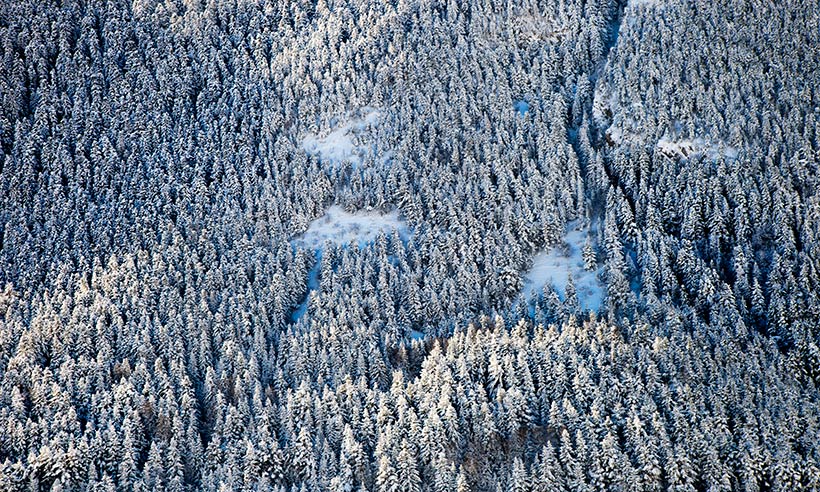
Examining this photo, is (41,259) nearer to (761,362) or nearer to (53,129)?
(53,129)

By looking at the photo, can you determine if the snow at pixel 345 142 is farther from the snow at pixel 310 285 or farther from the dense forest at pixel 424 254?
the snow at pixel 310 285

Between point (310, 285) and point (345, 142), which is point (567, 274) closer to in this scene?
point (310, 285)

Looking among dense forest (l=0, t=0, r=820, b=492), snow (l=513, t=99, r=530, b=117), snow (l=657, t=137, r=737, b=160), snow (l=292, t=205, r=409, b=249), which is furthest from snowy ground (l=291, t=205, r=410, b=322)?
snow (l=657, t=137, r=737, b=160)

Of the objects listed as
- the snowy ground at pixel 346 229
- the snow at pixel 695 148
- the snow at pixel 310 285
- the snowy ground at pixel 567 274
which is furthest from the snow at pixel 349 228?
the snow at pixel 695 148

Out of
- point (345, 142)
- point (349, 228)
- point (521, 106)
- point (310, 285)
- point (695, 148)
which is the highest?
point (521, 106)

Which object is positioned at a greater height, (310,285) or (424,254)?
(424,254)

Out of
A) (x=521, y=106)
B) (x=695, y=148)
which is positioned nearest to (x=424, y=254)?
(x=521, y=106)
